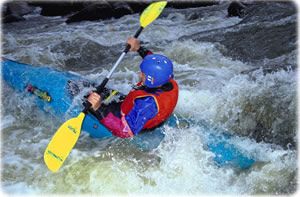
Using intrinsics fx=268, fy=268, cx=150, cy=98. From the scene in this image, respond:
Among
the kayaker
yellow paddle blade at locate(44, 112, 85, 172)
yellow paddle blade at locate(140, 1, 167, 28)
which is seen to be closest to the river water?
yellow paddle blade at locate(44, 112, 85, 172)

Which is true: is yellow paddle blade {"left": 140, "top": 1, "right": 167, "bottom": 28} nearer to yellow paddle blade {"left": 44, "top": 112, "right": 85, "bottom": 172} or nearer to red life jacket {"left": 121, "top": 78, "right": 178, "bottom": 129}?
red life jacket {"left": 121, "top": 78, "right": 178, "bottom": 129}

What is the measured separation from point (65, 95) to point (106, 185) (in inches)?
49.7

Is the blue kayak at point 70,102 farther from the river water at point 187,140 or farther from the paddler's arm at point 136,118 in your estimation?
the paddler's arm at point 136,118

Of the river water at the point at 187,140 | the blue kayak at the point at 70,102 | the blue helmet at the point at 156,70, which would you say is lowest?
the river water at the point at 187,140

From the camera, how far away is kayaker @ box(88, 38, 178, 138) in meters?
2.58

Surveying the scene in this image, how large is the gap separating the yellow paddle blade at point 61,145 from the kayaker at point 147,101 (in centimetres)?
29

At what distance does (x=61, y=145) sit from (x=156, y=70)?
1.21 metres

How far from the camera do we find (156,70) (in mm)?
2572

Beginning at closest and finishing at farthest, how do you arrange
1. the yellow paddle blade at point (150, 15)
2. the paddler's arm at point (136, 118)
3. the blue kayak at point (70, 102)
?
1. the paddler's arm at point (136, 118)
2. the blue kayak at point (70, 102)
3. the yellow paddle blade at point (150, 15)

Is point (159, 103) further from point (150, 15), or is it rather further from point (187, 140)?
point (150, 15)

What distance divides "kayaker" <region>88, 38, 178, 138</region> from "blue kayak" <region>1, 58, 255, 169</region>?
29 cm

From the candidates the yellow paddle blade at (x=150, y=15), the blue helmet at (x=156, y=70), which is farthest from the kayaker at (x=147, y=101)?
the yellow paddle blade at (x=150, y=15)

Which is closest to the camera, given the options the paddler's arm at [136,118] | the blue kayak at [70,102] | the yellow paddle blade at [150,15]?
the paddler's arm at [136,118]

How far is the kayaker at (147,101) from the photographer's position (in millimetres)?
2576
